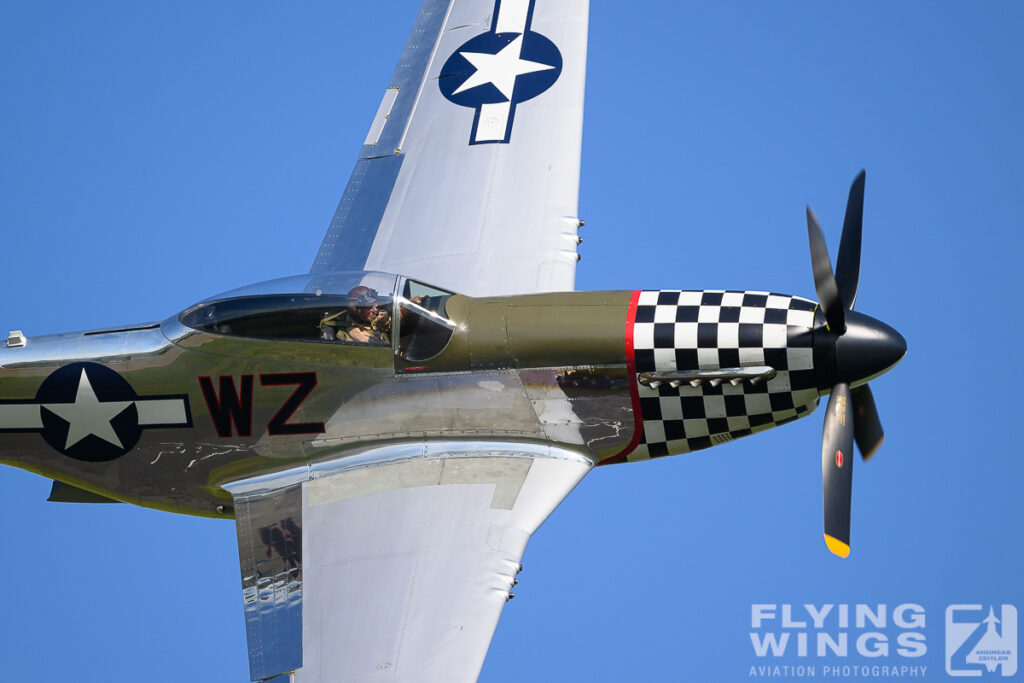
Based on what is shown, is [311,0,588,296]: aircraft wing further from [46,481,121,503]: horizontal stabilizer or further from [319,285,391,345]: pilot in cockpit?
[46,481,121,503]: horizontal stabilizer

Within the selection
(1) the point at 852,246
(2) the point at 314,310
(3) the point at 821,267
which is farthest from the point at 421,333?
(1) the point at 852,246

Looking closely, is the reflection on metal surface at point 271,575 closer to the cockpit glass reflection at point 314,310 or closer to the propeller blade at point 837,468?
the cockpit glass reflection at point 314,310

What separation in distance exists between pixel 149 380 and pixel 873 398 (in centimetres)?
555

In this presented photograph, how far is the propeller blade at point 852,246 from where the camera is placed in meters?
11.7

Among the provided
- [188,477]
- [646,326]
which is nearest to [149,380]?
[188,477]

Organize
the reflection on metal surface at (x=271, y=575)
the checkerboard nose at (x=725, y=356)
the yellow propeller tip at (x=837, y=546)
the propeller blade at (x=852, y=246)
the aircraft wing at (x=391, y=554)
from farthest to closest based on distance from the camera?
1. the propeller blade at (x=852, y=246)
2. the checkerboard nose at (x=725, y=356)
3. the yellow propeller tip at (x=837, y=546)
4. the reflection on metal surface at (x=271, y=575)
5. the aircraft wing at (x=391, y=554)

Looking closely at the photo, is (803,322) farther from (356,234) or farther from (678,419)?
(356,234)

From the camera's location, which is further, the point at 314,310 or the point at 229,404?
the point at 229,404

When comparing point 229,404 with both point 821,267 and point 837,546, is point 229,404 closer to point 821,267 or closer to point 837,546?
point 821,267

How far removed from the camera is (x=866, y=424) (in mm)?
11547

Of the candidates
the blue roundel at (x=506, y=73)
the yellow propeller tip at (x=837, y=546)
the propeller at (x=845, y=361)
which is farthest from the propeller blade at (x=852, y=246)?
the blue roundel at (x=506, y=73)

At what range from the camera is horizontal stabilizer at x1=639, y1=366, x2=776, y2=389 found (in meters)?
11.4

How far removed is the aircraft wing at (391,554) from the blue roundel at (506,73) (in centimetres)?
461

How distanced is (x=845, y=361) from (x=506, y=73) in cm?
549
